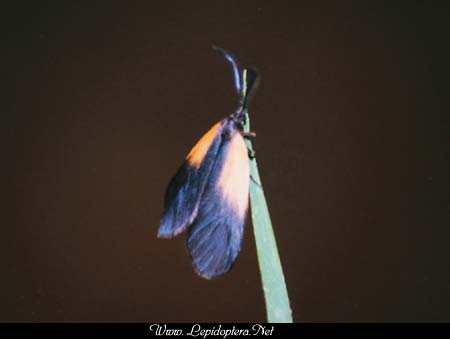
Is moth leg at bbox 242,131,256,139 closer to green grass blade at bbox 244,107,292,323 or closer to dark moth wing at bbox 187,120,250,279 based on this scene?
dark moth wing at bbox 187,120,250,279

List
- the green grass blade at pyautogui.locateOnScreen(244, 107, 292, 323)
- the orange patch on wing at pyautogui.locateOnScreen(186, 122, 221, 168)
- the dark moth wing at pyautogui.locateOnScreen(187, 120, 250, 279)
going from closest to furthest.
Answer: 1. the green grass blade at pyautogui.locateOnScreen(244, 107, 292, 323)
2. the dark moth wing at pyautogui.locateOnScreen(187, 120, 250, 279)
3. the orange patch on wing at pyautogui.locateOnScreen(186, 122, 221, 168)

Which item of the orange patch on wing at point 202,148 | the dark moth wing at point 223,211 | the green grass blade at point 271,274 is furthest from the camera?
the orange patch on wing at point 202,148

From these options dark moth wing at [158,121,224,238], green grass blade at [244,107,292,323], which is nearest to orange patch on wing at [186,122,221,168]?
dark moth wing at [158,121,224,238]

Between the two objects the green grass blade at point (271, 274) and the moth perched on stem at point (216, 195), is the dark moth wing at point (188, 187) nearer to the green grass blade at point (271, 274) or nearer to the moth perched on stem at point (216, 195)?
the moth perched on stem at point (216, 195)

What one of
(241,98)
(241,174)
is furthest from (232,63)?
(241,174)

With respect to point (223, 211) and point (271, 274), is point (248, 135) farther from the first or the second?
point (271, 274)

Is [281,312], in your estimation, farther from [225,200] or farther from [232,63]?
[232,63]

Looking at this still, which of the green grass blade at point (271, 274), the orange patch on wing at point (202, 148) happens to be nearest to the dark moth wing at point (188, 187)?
the orange patch on wing at point (202, 148)
